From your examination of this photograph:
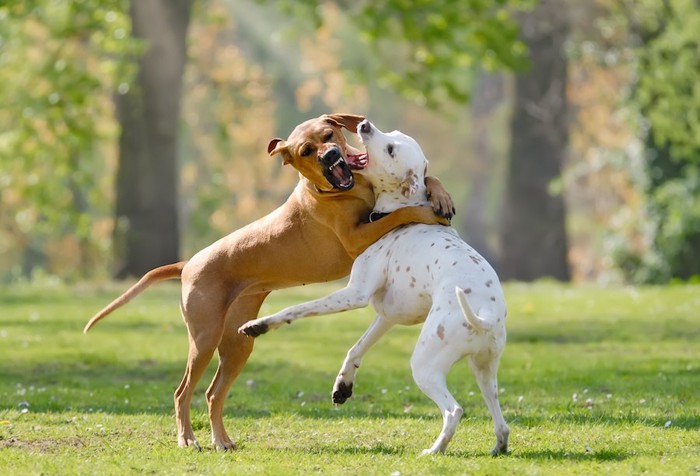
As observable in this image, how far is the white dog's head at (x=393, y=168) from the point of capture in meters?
7.77

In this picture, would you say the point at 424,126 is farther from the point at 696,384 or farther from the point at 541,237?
the point at 696,384

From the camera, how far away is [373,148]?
779 centimetres

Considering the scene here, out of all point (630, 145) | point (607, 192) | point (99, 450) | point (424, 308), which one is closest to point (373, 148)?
point (424, 308)

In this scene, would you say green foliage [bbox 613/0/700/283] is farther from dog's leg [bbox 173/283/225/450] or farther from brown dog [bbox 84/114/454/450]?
dog's leg [bbox 173/283/225/450]

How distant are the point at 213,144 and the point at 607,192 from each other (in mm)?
17500

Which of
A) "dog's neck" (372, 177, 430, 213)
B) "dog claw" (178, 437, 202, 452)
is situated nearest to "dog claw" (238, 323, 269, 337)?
"dog claw" (178, 437, 202, 452)

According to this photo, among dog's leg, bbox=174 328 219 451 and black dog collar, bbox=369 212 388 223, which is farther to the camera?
black dog collar, bbox=369 212 388 223

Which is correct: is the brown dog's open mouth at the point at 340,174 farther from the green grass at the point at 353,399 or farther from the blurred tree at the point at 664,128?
the blurred tree at the point at 664,128

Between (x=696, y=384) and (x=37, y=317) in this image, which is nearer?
(x=696, y=384)

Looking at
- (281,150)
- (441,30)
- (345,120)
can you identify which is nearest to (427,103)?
(441,30)

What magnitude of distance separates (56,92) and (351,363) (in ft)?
51.5

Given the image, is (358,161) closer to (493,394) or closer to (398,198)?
(398,198)

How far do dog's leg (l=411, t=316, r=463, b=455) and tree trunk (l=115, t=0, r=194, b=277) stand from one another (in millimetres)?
16846

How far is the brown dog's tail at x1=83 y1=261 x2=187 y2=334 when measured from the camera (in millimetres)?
8156
